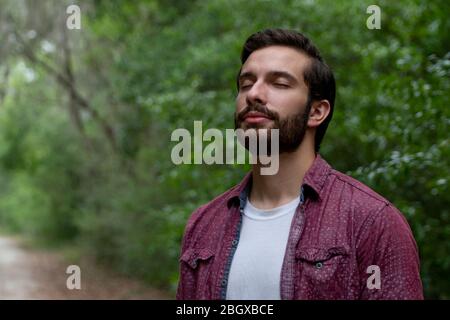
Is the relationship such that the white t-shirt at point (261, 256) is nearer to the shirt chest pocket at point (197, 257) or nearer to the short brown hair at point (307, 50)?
the shirt chest pocket at point (197, 257)

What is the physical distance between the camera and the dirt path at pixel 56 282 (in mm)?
12184

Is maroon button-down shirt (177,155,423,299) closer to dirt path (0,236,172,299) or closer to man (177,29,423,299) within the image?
man (177,29,423,299)

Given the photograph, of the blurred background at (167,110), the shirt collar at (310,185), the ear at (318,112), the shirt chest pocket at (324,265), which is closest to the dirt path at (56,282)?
the blurred background at (167,110)

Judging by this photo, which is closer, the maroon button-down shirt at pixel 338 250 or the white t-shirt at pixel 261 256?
the maroon button-down shirt at pixel 338 250

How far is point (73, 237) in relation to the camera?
70.6ft

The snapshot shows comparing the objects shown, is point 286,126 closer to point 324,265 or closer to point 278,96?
point 278,96

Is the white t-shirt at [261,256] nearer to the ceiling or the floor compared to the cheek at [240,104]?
nearer to the floor

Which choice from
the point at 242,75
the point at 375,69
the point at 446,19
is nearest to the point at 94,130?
the point at 375,69

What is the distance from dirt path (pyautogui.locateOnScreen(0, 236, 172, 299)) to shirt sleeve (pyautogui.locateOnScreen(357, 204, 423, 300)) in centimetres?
920

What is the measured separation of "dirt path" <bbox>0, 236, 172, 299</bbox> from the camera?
1218 cm

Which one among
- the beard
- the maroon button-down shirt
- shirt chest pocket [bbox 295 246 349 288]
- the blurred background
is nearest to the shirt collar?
the maroon button-down shirt

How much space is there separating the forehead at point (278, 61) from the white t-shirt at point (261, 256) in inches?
18.5

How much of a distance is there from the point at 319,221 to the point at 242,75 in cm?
63
